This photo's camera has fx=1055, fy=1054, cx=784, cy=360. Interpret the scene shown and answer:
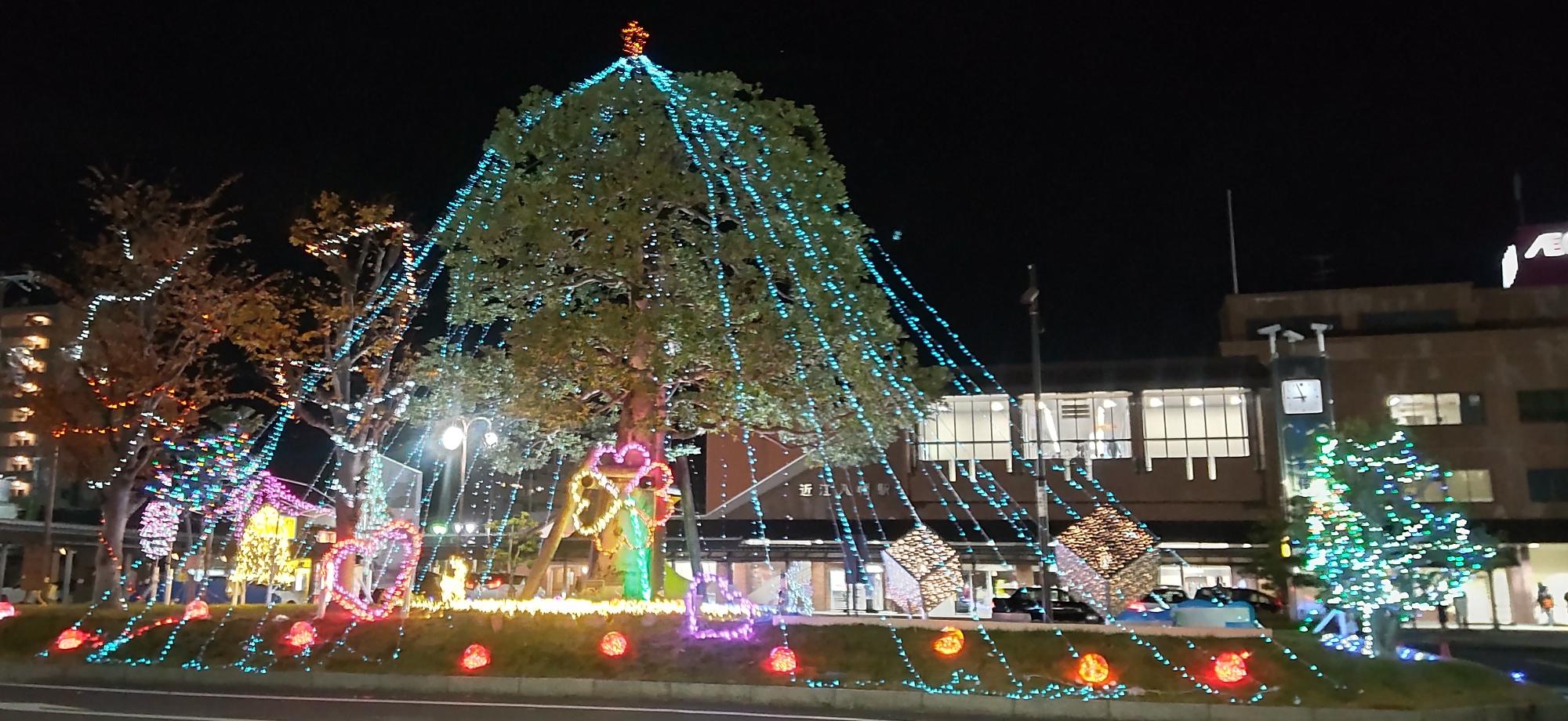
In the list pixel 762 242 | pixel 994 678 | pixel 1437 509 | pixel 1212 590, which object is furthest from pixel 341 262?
pixel 1212 590

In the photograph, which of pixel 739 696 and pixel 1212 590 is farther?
pixel 1212 590

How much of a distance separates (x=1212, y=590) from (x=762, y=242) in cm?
2239

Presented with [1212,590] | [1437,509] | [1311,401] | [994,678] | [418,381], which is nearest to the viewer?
[994,678]

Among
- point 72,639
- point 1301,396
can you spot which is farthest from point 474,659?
point 1301,396

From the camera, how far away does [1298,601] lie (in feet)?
110

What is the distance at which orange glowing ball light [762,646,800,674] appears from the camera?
14.2m

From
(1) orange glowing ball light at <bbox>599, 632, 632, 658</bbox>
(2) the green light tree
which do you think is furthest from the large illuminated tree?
(2) the green light tree

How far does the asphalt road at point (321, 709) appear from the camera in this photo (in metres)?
12.3

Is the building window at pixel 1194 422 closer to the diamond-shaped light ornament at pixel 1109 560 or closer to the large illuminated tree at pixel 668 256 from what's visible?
the diamond-shaped light ornament at pixel 1109 560

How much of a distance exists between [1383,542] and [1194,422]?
24.9 metres

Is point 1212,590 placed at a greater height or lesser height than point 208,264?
lesser

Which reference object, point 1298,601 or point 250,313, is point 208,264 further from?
point 1298,601

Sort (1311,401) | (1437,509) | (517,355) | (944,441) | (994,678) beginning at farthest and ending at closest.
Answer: (944,441), (1311,401), (517,355), (1437,509), (994,678)

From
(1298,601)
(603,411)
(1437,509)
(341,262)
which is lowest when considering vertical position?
(1298,601)
